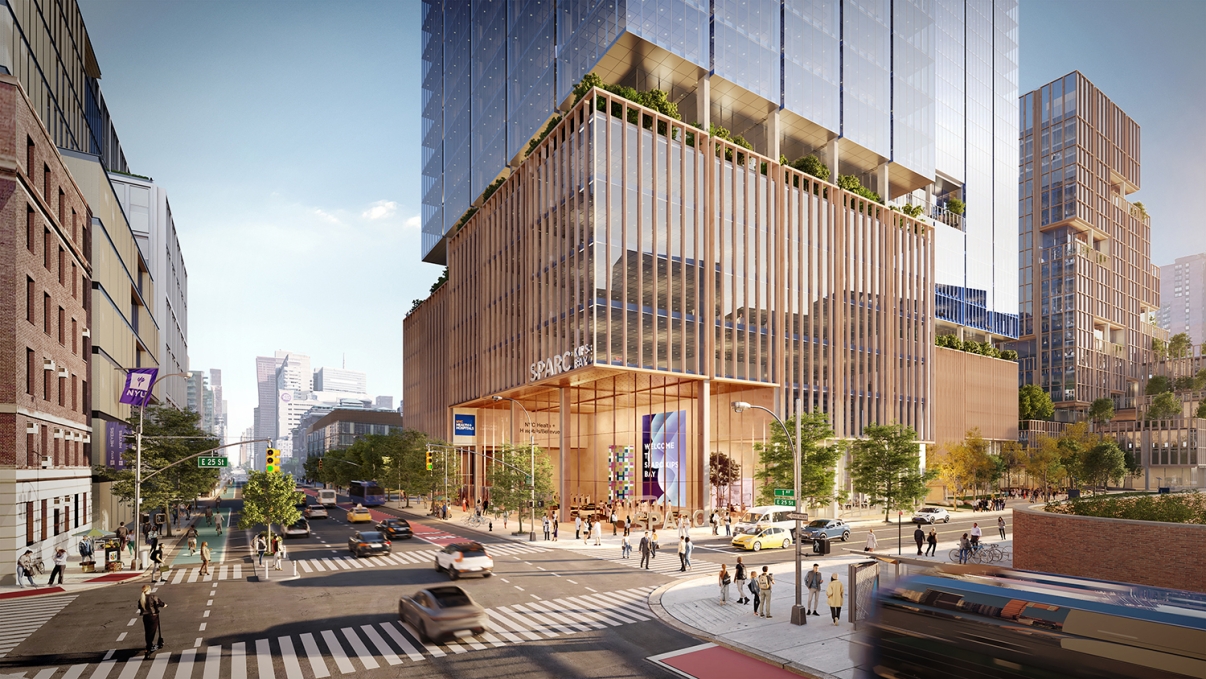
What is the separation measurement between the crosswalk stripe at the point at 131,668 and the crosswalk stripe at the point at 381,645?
6.12 meters

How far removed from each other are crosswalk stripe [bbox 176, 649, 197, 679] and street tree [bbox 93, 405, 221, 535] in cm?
2855

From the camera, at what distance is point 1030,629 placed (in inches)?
476

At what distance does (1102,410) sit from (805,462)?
104080 mm

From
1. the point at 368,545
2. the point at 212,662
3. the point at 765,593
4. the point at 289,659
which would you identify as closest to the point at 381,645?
the point at 289,659

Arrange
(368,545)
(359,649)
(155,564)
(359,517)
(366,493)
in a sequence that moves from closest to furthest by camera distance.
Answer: (359,649), (155,564), (368,545), (359,517), (366,493)

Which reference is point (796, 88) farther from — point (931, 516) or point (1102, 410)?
point (1102, 410)

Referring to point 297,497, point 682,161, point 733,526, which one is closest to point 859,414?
point 733,526

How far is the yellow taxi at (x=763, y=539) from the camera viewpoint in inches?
1674

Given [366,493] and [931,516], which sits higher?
[931,516]

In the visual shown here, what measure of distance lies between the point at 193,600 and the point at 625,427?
40527 millimetres

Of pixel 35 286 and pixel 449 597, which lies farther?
pixel 35 286

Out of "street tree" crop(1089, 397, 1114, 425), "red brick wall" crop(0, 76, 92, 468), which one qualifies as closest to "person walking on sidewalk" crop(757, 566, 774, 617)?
"red brick wall" crop(0, 76, 92, 468)

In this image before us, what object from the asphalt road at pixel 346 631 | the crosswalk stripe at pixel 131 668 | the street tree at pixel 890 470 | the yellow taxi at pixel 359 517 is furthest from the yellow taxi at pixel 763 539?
the yellow taxi at pixel 359 517

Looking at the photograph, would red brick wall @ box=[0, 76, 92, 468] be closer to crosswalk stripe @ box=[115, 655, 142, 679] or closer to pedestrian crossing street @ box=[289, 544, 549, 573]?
pedestrian crossing street @ box=[289, 544, 549, 573]
